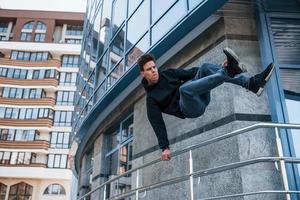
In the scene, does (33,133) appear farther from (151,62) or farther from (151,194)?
(151,62)

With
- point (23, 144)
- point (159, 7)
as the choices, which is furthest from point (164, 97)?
Result: point (23, 144)

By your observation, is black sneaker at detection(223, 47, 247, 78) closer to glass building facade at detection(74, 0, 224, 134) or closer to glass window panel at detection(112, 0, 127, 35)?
glass building facade at detection(74, 0, 224, 134)

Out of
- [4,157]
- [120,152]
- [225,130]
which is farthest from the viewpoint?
[4,157]

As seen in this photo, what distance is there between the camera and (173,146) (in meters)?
6.80

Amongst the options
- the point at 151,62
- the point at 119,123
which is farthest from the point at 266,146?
the point at 119,123

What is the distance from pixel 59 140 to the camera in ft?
140

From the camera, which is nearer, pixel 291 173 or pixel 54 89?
pixel 291 173

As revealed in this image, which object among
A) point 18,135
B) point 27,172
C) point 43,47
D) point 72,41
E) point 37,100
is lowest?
point 27,172

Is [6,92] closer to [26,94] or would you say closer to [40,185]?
[26,94]

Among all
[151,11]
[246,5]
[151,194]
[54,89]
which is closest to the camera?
[246,5]

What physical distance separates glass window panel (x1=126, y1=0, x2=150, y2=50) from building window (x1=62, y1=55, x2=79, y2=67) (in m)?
38.4

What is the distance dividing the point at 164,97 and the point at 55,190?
3967 cm

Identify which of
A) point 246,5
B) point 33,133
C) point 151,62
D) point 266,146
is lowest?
point 266,146

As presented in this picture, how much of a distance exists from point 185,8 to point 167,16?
786mm
